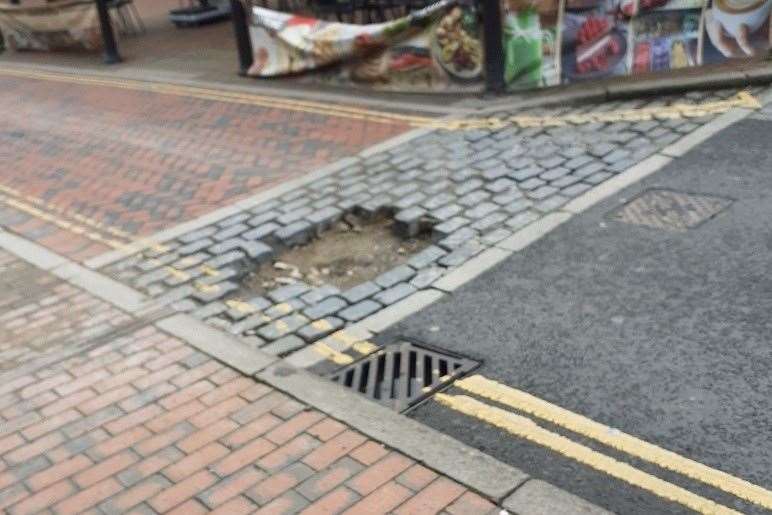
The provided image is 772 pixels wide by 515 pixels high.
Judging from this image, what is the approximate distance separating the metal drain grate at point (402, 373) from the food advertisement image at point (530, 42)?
5453 millimetres

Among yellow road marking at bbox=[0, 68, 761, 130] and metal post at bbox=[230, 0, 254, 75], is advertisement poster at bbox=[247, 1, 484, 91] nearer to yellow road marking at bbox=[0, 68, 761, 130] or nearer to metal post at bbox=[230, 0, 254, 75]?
metal post at bbox=[230, 0, 254, 75]

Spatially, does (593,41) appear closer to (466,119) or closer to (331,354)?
(466,119)

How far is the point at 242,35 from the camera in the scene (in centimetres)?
1238

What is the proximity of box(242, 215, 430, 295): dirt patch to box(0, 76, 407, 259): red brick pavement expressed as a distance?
1.38 metres

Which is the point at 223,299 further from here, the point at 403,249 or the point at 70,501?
the point at 70,501

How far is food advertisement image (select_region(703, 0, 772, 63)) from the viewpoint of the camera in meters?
8.63

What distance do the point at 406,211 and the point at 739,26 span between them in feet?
15.0

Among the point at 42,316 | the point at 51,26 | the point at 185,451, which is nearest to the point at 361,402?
the point at 185,451

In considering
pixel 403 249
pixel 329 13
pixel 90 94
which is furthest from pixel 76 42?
pixel 403 249

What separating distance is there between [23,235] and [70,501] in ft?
13.4

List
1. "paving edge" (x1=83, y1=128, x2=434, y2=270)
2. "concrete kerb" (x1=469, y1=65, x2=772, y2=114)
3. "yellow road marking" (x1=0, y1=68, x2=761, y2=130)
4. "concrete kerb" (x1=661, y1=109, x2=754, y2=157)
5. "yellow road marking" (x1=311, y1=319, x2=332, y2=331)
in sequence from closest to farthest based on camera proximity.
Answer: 1. "yellow road marking" (x1=311, y1=319, x2=332, y2=331)
2. "paving edge" (x1=83, y1=128, x2=434, y2=270)
3. "concrete kerb" (x1=661, y1=109, x2=754, y2=157)
4. "yellow road marking" (x1=0, y1=68, x2=761, y2=130)
5. "concrete kerb" (x1=469, y1=65, x2=772, y2=114)

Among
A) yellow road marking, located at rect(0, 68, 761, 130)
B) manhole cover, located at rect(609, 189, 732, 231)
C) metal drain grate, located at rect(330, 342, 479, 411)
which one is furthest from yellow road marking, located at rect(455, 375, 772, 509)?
yellow road marking, located at rect(0, 68, 761, 130)

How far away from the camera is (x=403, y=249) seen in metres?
6.17

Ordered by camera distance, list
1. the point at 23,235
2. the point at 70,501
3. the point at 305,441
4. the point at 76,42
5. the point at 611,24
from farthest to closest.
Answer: the point at 76,42
the point at 611,24
the point at 23,235
the point at 305,441
the point at 70,501
